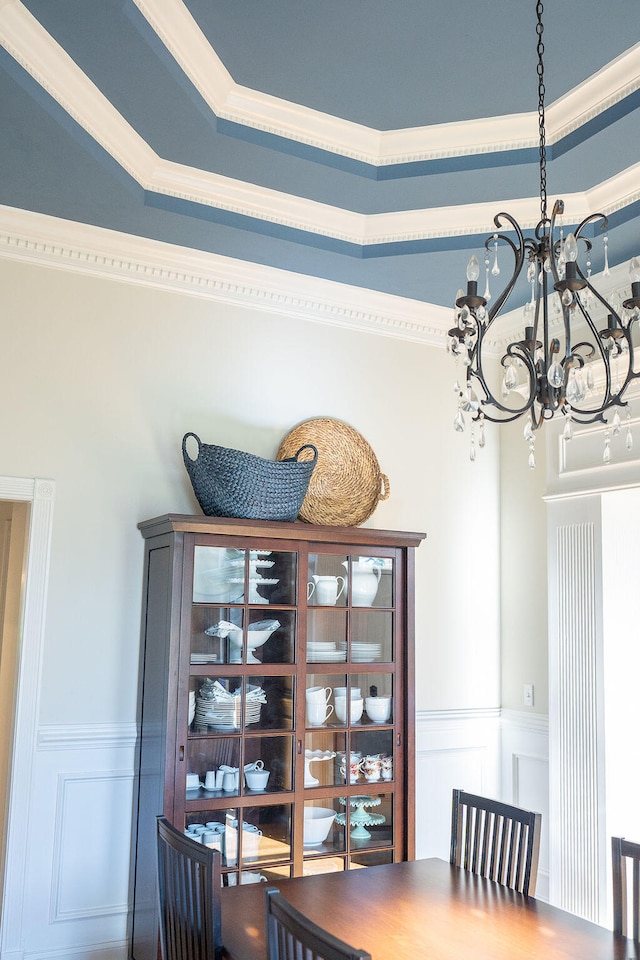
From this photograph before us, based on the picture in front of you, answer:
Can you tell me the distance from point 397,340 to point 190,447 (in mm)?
1308

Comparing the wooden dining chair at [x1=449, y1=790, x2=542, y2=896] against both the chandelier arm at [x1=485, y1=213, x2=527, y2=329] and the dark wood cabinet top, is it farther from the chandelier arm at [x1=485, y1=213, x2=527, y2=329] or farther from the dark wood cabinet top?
the chandelier arm at [x1=485, y1=213, x2=527, y2=329]

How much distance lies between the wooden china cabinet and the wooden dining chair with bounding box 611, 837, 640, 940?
1.26m

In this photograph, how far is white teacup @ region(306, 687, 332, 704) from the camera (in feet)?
10.8

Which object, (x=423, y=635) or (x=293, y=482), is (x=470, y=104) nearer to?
(x=293, y=482)

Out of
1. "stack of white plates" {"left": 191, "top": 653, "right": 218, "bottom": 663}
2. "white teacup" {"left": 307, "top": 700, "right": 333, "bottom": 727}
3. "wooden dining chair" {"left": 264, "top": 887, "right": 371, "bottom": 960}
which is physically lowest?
"wooden dining chair" {"left": 264, "top": 887, "right": 371, "bottom": 960}

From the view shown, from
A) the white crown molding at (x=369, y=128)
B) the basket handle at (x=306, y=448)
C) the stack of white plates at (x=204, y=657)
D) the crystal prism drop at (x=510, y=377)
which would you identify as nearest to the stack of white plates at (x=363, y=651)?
the stack of white plates at (x=204, y=657)

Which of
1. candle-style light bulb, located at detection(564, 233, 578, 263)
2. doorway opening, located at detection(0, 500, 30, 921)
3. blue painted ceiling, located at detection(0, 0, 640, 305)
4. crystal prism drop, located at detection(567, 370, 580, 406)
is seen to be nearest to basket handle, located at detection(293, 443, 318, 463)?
blue painted ceiling, located at detection(0, 0, 640, 305)

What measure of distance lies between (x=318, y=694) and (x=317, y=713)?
0.26 ft

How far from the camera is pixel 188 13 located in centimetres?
Result: 238

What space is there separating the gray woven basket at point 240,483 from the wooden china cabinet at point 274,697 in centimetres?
8

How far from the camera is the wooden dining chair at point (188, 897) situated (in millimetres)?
1830

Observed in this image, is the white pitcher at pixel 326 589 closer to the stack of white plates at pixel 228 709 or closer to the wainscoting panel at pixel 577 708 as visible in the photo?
the stack of white plates at pixel 228 709

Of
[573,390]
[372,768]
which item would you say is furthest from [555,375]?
[372,768]

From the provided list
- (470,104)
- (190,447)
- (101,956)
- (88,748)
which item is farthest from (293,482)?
(101,956)
